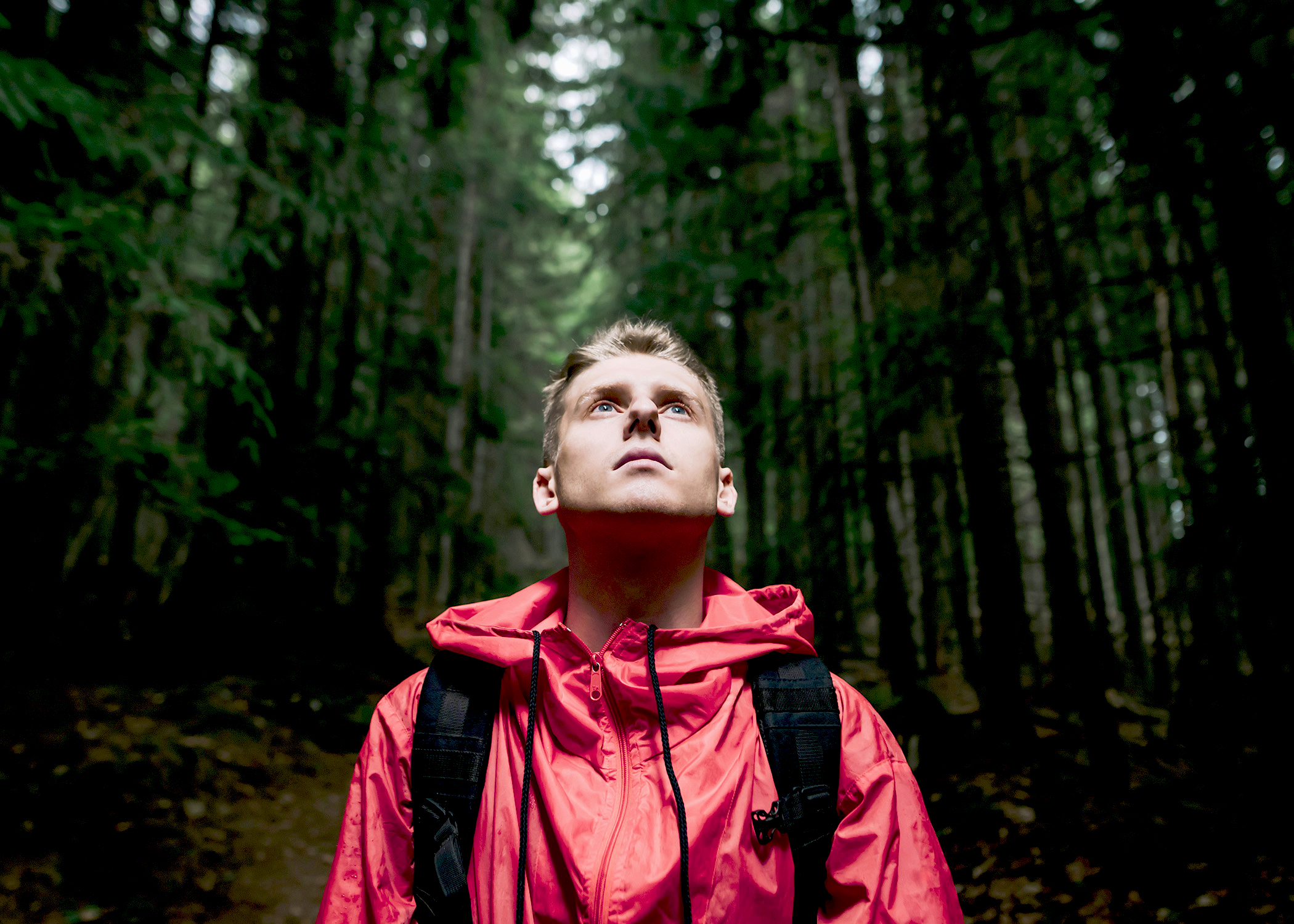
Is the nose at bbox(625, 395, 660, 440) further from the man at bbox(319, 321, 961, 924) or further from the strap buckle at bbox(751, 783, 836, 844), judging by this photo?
the strap buckle at bbox(751, 783, 836, 844)

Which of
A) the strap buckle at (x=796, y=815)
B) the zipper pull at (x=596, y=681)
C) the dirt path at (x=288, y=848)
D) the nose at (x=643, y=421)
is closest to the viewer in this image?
the strap buckle at (x=796, y=815)

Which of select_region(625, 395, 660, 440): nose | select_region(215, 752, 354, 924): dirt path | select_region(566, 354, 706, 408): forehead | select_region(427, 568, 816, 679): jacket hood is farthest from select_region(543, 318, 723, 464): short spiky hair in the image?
select_region(215, 752, 354, 924): dirt path

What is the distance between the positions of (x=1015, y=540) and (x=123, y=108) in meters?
6.28

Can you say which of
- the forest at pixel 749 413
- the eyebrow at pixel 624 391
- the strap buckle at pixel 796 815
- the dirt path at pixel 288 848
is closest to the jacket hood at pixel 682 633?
the strap buckle at pixel 796 815

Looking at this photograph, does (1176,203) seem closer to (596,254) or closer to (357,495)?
(357,495)

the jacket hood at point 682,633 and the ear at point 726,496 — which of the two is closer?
the jacket hood at point 682,633

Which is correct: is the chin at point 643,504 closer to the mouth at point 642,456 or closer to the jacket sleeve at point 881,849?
the mouth at point 642,456

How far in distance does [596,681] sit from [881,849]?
752 mm

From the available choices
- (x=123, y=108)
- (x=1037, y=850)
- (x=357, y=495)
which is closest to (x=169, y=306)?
(x=123, y=108)

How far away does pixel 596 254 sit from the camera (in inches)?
382

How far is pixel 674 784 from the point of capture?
1.48 meters

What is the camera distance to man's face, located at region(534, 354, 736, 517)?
168 centimetres

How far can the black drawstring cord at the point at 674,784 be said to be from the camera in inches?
55.1

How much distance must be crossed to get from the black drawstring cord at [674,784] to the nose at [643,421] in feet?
1.66
